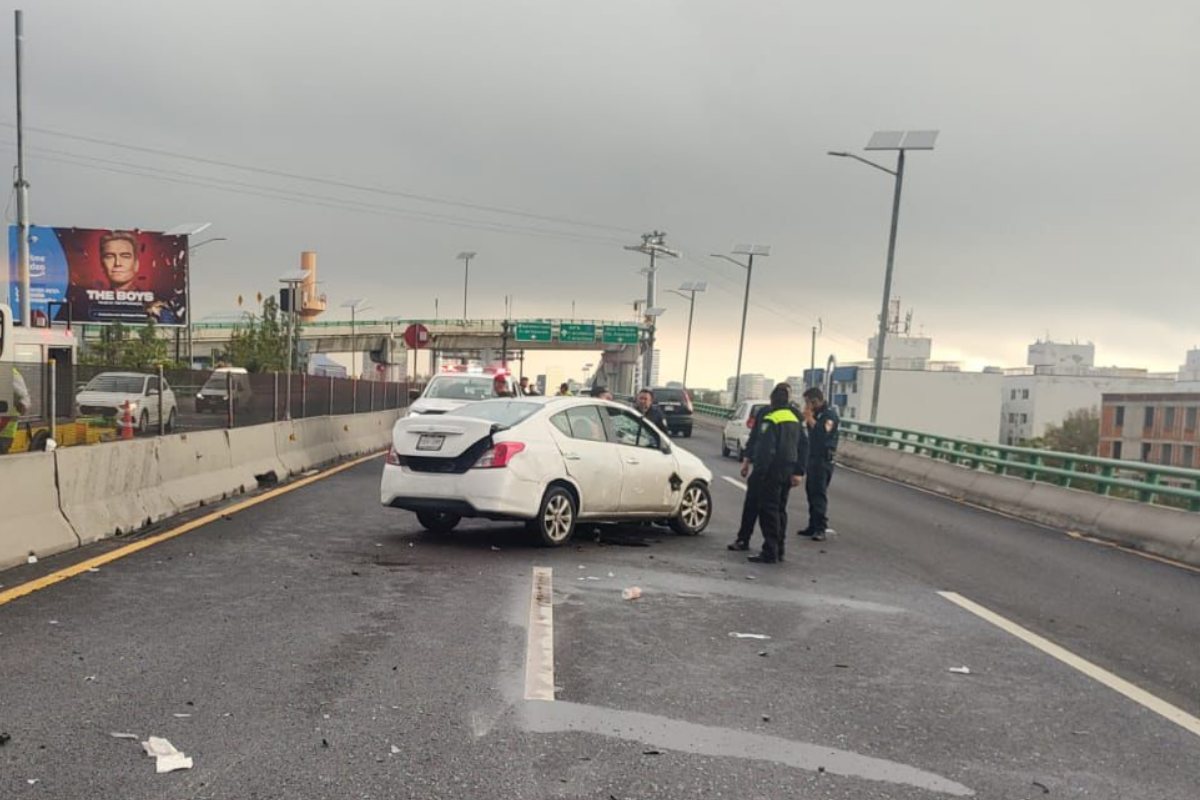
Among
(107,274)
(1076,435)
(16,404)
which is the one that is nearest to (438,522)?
(16,404)

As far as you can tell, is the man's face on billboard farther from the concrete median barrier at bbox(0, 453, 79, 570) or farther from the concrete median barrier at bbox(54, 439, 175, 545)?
the concrete median barrier at bbox(0, 453, 79, 570)

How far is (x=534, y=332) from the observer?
259 ft

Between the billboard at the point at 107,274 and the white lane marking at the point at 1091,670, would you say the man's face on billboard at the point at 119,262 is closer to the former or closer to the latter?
the billboard at the point at 107,274

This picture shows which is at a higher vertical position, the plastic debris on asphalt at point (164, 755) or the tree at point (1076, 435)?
the plastic debris on asphalt at point (164, 755)

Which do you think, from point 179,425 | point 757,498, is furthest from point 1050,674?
point 179,425

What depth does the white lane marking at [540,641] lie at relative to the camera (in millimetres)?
5480

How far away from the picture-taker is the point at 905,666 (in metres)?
6.36

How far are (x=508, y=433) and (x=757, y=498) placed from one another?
2640mm

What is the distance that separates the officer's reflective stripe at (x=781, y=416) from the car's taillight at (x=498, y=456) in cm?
254

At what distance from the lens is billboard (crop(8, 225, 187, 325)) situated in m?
45.0

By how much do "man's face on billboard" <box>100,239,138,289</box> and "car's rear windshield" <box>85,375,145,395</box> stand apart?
117 feet

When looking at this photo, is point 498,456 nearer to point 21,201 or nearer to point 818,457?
point 818,457

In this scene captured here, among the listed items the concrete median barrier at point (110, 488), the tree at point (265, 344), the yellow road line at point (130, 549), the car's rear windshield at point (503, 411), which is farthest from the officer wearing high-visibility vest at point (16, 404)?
the tree at point (265, 344)

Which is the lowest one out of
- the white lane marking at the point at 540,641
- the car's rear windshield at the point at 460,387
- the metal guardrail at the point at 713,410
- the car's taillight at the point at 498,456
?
the metal guardrail at the point at 713,410
